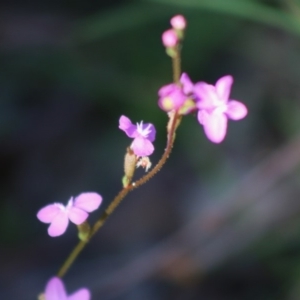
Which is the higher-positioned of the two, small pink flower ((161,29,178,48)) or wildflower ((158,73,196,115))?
small pink flower ((161,29,178,48))

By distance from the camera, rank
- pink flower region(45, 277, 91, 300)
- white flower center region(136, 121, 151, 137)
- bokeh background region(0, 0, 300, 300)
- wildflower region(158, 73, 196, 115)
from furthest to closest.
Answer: bokeh background region(0, 0, 300, 300)
pink flower region(45, 277, 91, 300)
white flower center region(136, 121, 151, 137)
wildflower region(158, 73, 196, 115)

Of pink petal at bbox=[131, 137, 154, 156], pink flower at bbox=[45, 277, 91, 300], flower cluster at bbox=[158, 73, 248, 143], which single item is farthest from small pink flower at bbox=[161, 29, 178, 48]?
pink flower at bbox=[45, 277, 91, 300]

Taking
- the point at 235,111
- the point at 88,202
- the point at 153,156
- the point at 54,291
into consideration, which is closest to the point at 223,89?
the point at 235,111

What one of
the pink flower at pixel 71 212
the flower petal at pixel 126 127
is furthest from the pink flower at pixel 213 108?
the pink flower at pixel 71 212

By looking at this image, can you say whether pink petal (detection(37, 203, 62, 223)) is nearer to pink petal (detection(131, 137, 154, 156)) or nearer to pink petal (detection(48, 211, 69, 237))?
pink petal (detection(48, 211, 69, 237))

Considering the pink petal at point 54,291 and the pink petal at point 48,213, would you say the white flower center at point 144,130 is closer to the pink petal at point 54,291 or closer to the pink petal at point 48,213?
the pink petal at point 48,213

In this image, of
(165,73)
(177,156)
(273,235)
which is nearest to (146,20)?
(165,73)

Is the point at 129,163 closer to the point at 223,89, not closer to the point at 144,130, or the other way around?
the point at 144,130
